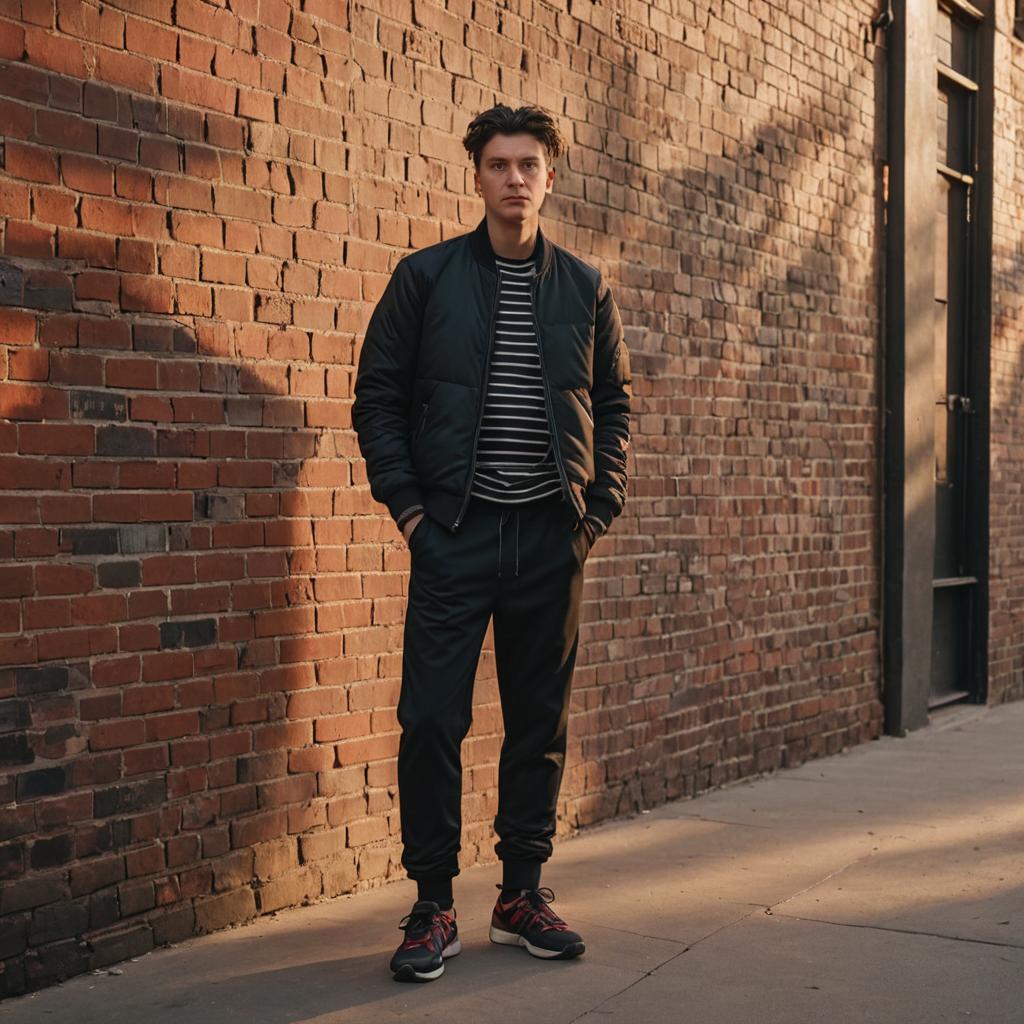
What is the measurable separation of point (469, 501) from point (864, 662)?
4667 millimetres

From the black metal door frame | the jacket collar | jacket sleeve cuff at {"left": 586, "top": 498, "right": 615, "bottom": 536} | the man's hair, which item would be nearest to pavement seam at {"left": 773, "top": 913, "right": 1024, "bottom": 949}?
jacket sleeve cuff at {"left": 586, "top": 498, "right": 615, "bottom": 536}

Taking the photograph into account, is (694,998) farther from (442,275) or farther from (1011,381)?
(1011,381)

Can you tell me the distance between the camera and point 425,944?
12.9 ft

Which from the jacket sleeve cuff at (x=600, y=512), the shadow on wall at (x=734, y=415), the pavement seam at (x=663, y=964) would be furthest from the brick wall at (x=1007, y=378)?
the jacket sleeve cuff at (x=600, y=512)

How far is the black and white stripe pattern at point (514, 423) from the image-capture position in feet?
13.2

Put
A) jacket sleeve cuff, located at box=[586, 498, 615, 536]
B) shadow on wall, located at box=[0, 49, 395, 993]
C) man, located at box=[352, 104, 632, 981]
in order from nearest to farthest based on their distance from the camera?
shadow on wall, located at box=[0, 49, 395, 993]
man, located at box=[352, 104, 632, 981]
jacket sleeve cuff, located at box=[586, 498, 615, 536]

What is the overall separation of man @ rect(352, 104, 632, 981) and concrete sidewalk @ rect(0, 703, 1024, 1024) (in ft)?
0.75

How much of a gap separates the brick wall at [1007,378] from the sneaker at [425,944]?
6.53 meters

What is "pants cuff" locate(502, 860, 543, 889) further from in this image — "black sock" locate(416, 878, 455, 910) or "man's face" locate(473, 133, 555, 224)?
"man's face" locate(473, 133, 555, 224)

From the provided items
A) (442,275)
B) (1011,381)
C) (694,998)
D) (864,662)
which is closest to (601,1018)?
(694,998)

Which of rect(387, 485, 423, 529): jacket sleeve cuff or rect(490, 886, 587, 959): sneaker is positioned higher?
rect(387, 485, 423, 529): jacket sleeve cuff

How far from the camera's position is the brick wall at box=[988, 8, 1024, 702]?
9844 mm

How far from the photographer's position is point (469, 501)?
3.98 meters

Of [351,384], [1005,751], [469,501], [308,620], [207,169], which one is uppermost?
[207,169]
